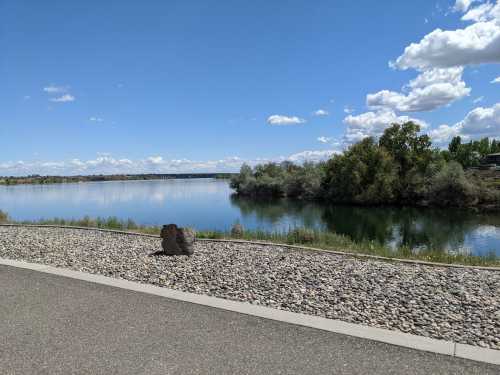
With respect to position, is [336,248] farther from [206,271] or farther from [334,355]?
[334,355]

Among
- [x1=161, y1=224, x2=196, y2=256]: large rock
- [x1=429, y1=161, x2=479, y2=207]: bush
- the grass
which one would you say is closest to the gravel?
Answer: [x1=161, y1=224, x2=196, y2=256]: large rock

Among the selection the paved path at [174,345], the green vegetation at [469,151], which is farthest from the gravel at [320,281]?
the green vegetation at [469,151]

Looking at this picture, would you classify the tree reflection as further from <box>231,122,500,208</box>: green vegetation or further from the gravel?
the gravel

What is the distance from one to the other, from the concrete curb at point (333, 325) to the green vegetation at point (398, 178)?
46.6 metres

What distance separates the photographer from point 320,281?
6676mm

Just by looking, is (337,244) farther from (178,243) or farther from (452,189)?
(452,189)

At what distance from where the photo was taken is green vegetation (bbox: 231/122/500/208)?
46.3 metres

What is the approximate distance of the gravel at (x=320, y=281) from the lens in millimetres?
4887

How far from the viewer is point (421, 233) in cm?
2680

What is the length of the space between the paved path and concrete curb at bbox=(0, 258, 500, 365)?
0.38 feet

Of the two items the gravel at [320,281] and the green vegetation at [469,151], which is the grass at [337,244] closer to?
the gravel at [320,281]

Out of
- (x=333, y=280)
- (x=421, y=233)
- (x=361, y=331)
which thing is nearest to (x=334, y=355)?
(x=361, y=331)

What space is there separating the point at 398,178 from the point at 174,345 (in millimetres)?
53234

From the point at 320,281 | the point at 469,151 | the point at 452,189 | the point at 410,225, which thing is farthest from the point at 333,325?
the point at 469,151
